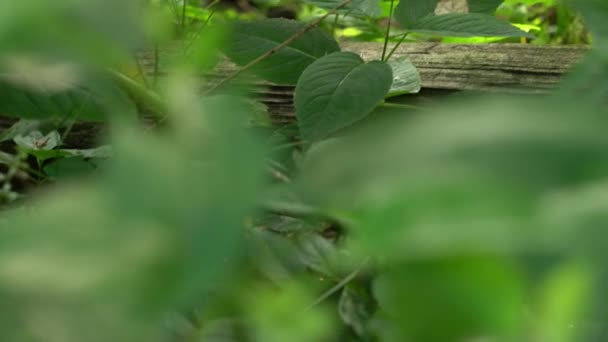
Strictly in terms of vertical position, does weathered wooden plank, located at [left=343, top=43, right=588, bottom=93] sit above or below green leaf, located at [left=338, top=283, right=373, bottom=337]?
below

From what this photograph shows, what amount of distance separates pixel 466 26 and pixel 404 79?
119mm

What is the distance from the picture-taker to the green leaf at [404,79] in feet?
3.25

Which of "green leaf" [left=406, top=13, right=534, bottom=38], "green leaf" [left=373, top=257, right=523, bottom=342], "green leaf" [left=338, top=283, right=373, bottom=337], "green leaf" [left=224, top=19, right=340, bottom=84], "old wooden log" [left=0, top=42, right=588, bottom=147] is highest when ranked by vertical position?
"green leaf" [left=373, top=257, right=523, bottom=342]

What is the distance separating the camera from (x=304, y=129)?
78 centimetres

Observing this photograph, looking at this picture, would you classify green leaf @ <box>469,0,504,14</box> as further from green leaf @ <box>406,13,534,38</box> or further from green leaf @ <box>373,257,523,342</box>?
green leaf @ <box>373,257,523,342</box>

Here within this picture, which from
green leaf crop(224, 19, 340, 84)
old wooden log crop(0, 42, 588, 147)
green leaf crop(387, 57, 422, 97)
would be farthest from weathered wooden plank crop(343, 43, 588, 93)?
green leaf crop(224, 19, 340, 84)

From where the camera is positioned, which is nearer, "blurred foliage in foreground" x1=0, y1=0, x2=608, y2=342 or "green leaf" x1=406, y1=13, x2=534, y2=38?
"blurred foliage in foreground" x1=0, y1=0, x2=608, y2=342

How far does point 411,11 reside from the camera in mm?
961

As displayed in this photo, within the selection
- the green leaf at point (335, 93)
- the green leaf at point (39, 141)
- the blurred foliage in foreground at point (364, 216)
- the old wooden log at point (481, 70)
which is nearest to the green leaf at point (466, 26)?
the green leaf at point (335, 93)

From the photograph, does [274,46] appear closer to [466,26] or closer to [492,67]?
[466,26]

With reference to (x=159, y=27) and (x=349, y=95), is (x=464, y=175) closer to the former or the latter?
(x=159, y=27)

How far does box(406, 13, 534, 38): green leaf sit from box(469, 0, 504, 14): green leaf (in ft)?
0.24

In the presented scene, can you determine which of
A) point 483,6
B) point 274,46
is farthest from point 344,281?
point 483,6

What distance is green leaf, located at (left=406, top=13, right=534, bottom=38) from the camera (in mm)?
911
